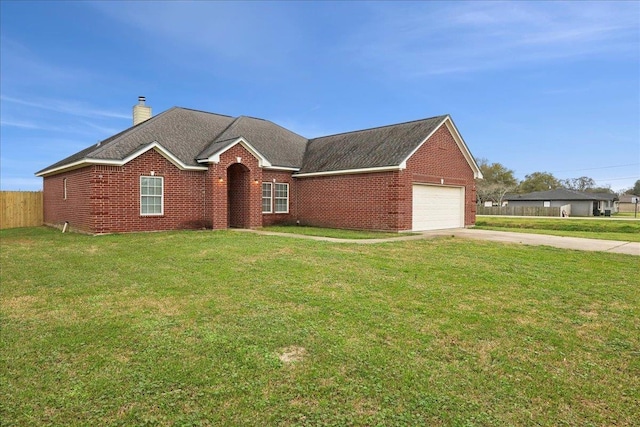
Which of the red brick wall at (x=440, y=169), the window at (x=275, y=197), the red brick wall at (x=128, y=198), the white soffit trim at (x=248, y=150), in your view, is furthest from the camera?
the window at (x=275, y=197)

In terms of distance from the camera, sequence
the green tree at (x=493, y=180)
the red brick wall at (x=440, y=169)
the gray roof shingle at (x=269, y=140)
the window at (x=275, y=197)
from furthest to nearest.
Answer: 1. the green tree at (x=493, y=180)
2. the gray roof shingle at (x=269, y=140)
3. the window at (x=275, y=197)
4. the red brick wall at (x=440, y=169)

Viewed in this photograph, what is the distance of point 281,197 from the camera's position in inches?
808

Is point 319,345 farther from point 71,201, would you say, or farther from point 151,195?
point 71,201

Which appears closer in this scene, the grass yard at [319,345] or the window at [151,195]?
the grass yard at [319,345]

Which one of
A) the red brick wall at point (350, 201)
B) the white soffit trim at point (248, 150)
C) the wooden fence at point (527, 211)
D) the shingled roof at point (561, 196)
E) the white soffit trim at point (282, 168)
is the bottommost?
the wooden fence at point (527, 211)

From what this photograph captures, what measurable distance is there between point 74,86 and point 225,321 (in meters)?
18.8

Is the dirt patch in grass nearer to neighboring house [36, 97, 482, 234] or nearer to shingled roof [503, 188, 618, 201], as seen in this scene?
neighboring house [36, 97, 482, 234]

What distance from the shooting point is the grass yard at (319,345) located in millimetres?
3039

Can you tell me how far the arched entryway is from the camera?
18.5 m

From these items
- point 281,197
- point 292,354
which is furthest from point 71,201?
point 292,354

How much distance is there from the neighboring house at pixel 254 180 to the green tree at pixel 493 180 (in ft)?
146

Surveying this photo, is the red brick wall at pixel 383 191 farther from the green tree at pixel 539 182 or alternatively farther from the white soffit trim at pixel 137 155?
the green tree at pixel 539 182

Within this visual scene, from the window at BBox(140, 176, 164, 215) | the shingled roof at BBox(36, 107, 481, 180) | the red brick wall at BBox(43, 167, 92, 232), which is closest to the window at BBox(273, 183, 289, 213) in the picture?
the shingled roof at BBox(36, 107, 481, 180)

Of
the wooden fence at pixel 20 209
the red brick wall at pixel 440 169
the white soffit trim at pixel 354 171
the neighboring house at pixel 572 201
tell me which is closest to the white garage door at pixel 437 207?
the red brick wall at pixel 440 169
